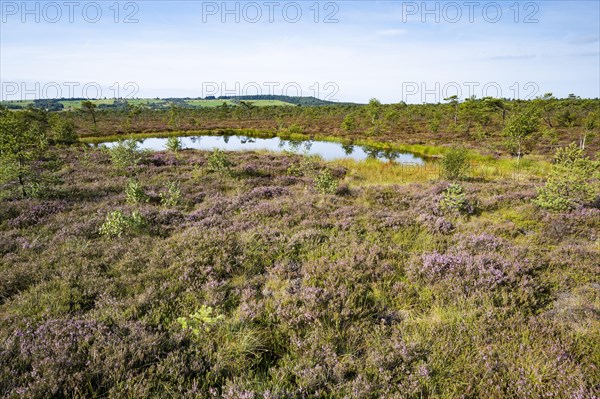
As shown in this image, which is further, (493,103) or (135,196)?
(493,103)

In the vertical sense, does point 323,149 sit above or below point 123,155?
above

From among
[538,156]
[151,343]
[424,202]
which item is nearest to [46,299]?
[151,343]

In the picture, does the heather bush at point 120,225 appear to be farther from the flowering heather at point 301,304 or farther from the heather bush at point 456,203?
the heather bush at point 456,203

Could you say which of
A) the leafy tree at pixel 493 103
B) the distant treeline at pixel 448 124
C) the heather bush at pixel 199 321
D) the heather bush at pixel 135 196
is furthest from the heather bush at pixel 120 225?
the leafy tree at pixel 493 103

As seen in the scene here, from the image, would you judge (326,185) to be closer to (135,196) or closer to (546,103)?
(135,196)

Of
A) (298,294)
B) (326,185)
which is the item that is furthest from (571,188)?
(298,294)

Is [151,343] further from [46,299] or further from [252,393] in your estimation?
[46,299]

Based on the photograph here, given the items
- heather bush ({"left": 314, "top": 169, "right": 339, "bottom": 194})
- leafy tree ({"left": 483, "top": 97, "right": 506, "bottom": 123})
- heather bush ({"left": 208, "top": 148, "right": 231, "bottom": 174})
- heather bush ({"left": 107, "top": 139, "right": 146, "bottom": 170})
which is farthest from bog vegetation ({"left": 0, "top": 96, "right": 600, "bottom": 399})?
leafy tree ({"left": 483, "top": 97, "right": 506, "bottom": 123})
